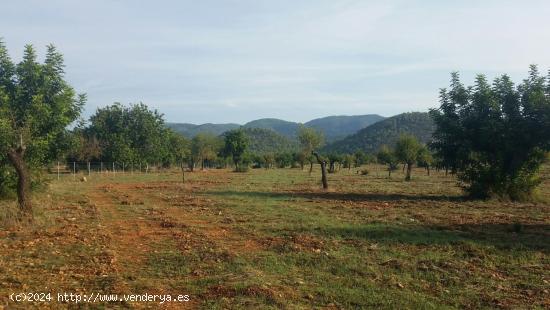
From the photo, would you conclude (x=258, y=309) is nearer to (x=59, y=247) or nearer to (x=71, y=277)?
(x=71, y=277)

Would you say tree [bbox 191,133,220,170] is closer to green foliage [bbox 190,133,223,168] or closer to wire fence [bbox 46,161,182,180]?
green foliage [bbox 190,133,223,168]

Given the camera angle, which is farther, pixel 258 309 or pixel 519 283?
pixel 519 283

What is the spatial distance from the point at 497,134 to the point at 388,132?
107m

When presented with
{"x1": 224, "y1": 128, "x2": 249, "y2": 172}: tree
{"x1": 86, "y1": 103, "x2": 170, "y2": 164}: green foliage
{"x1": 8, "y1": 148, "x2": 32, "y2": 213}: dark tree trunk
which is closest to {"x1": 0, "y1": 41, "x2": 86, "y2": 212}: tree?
{"x1": 8, "y1": 148, "x2": 32, "y2": 213}: dark tree trunk

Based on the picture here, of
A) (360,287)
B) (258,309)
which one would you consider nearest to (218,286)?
(258,309)

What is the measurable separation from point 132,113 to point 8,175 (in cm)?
5507

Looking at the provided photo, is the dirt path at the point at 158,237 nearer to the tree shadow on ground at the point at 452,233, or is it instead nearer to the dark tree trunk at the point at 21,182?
the dark tree trunk at the point at 21,182

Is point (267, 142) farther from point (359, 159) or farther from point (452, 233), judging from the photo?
point (452, 233)

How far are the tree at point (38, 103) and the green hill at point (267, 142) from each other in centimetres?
12811

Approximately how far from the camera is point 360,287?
25.8 ft

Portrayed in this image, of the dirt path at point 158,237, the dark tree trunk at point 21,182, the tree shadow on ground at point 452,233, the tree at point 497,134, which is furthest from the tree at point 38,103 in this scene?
the tree at point 497,134

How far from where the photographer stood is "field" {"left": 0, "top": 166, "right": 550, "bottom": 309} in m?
7.42

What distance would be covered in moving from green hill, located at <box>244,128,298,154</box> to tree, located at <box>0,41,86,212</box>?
420ft

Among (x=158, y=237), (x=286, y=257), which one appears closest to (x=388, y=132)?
(x=158, y=237)
